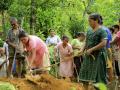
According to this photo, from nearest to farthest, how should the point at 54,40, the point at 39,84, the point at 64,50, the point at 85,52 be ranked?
1. the point at 39,84
2. the point at 85,52
3. the point at 64,50
4. the point at 54,40

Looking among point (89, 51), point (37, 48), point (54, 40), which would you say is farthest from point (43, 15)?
point (89, 51)

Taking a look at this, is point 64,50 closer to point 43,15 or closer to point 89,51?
point 89,51

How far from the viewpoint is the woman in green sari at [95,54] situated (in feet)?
24.4

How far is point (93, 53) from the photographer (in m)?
7.66

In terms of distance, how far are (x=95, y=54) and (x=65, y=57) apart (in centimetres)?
418

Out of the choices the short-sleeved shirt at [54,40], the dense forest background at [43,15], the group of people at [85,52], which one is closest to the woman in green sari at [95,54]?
the group of people at [85,52]

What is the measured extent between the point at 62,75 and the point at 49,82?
4.50 m

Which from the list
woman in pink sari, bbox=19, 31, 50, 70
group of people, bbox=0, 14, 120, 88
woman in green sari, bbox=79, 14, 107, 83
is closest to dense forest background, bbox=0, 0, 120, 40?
group of people, bbox=0, 14, 120, 88

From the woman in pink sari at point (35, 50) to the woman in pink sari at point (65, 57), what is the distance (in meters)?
3.00

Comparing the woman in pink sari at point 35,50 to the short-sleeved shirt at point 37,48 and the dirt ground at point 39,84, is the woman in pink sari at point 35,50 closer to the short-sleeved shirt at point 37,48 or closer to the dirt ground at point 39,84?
the short-sleeved shirt at point 37,48

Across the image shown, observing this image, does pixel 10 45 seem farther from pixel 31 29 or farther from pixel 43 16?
pixel 43 16

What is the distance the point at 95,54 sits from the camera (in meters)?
7.67

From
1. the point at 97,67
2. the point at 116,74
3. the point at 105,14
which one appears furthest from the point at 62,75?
the point at 105,14

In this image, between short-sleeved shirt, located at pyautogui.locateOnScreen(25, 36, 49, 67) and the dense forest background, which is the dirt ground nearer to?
short-sleeved shirt, located at pyautogui.locateOnScreen(25, 36, 49, 67)
